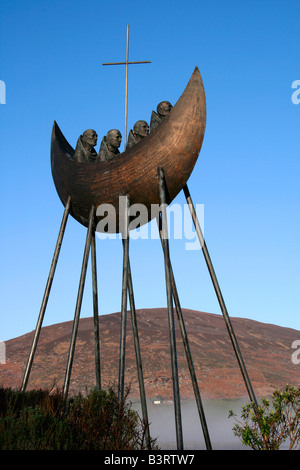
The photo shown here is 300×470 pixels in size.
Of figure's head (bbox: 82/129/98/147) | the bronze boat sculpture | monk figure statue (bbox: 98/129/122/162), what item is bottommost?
the bronze boat sculpture

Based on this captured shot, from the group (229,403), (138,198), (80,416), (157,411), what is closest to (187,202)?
(138,198)

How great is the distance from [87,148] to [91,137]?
252 mm

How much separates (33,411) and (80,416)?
0.92 metres

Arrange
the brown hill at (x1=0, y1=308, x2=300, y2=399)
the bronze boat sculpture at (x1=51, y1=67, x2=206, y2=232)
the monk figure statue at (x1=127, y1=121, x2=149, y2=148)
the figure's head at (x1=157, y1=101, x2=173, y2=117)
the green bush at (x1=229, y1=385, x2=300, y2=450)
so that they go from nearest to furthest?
the green bush at (x1=229, y1=385, x2=300, y2=450)
the bronze boat sculpture at (x1=51, y1=67, x2=206, y2=232)
the figure's head at (x1=157, y1=101, x2=173, y2=117)
the monk figure statue at (x1=127, y1=121, x2=149, y2=148)
the brown hill at (x1=0, y1=308, x2=300, y2=399)

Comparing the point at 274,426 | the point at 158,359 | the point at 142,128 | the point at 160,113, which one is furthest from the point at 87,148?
the point at 158,359

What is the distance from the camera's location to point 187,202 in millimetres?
9055

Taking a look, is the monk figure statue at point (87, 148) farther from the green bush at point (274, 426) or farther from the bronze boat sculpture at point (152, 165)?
the green bush at point (274, 426)

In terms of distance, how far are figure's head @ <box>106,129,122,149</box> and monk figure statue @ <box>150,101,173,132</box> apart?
86cm

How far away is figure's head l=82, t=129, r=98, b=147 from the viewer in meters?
10.2

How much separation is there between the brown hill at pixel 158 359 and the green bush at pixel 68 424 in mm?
19067

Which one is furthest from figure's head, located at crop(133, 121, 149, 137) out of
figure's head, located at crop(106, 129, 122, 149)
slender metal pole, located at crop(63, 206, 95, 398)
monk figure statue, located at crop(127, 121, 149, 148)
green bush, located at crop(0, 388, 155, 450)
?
green bush, located at crop(0, 388, 155, 450)

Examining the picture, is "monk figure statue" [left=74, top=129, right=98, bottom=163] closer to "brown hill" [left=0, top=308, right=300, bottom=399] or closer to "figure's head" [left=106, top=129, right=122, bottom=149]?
"figure's head" [left=106, top=129, right=122, bottom=149]

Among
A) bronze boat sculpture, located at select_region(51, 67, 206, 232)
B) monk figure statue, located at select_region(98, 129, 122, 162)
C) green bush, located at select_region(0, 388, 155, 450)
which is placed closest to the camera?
green bush, located at select_region(0, 388, 155, 450)
